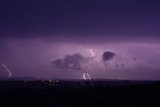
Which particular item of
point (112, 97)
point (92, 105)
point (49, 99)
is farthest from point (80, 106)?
point (49, 99)

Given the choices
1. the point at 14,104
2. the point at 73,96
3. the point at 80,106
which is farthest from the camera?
the point at 73,96

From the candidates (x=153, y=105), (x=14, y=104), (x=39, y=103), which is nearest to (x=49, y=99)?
(x=39, y=103)

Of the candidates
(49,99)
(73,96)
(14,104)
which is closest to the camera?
(14,104)

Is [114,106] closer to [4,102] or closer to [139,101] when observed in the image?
[139,101]

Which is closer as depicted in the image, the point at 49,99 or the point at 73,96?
the point at 49,99

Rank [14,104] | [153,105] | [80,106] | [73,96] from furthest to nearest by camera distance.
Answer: [73,96] < [80,106] < [153,105] < [14,104]

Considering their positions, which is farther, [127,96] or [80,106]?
[127,96]

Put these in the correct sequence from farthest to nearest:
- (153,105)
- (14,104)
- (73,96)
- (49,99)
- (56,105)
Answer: (73,96)
(49,99)
(56,105)
(153,105)
(14,104)

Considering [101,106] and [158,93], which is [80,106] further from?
[158,93]
